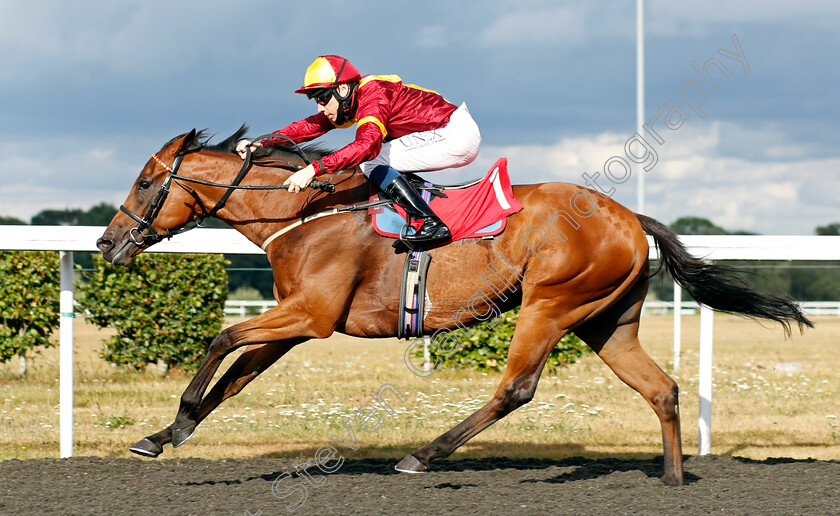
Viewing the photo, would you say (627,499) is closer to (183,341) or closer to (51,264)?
(183,341)

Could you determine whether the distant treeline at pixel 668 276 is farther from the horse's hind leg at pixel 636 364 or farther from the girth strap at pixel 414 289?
the girth strap at pixel 414 289

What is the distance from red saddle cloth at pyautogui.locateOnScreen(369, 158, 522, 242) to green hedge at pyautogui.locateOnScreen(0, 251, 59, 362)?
5.84 meters

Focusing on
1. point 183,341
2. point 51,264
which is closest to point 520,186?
point 183,341

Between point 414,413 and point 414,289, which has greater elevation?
point 414,289

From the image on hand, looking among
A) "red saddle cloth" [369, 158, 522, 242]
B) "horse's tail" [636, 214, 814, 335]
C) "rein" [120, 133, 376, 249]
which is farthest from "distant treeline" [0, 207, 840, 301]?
"rein" [120, 133, 376, 249]

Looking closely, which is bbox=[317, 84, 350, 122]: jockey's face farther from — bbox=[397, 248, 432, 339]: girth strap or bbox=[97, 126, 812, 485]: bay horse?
bbox=[397, 248, 432, 339]: girth strap

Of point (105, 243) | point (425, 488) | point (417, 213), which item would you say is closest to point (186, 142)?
point (105, 243)

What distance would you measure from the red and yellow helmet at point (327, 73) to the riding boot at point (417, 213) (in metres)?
0.57

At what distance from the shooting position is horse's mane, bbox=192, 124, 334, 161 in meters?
4.23

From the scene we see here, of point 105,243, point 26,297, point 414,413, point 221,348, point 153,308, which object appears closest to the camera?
point 221,348

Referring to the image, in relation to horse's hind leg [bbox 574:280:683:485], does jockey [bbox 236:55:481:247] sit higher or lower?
higher

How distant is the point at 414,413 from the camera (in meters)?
6.58

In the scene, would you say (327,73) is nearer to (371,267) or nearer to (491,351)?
(371,267)

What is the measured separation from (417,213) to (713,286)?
68.0 inches
